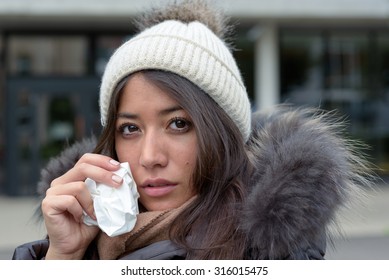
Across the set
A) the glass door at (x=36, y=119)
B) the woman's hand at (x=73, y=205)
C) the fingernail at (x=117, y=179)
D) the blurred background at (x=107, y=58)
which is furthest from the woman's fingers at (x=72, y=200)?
the glass door at (x=36, y=119)

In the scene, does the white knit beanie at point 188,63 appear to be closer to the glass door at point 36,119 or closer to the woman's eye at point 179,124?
the woman's eye at point 179,124

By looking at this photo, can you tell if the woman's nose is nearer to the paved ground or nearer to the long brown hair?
the long brown hair

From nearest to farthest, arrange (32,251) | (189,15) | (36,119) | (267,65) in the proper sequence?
(32,251) < (189,15) < (36,119) < (267,65)

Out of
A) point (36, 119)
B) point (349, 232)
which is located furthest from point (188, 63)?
point (36, 119)

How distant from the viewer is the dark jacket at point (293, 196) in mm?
1535

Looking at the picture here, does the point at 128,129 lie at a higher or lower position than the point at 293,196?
higher

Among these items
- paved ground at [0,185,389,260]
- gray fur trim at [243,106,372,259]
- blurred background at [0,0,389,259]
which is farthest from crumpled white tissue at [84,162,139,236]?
blurred background at [0,0,389,259]

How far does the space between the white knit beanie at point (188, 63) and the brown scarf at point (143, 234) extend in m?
0.36

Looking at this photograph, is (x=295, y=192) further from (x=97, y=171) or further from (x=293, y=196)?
(x=97, y=171)

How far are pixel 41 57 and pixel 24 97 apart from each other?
0.96 m

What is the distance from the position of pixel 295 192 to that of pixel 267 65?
35.9ft

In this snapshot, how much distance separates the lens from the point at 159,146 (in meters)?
1.61
